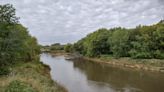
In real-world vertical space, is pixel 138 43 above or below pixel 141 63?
above

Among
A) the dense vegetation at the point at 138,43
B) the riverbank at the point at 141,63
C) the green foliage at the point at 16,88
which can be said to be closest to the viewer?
the green foliage at the point at 16,88

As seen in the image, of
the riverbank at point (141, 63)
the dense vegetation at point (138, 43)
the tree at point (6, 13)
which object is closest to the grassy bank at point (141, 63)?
the riverbank at point (141, 63)

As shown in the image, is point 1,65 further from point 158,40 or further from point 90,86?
point 158,40

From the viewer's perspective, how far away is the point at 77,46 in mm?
99250

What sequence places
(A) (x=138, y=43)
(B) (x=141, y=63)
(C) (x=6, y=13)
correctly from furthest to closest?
1. (A) (x=138, y=43)
2. (B) (x=141, y=63)
3. (C) (x=6, y=13)

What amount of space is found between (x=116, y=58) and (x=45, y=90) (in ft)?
138

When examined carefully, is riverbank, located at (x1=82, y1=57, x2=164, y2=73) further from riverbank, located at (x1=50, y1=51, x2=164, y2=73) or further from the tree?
the tree

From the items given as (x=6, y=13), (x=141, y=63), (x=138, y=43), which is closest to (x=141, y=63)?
(x=141, y=63)

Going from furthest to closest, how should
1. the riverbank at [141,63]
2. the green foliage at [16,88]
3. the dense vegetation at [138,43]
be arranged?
the dense vegetation at [138,43] → the riverbank at [141,63] → the green foliage at [16,88]

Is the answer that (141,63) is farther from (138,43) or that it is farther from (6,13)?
(6,13)

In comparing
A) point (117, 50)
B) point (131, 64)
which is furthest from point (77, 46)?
point (131, 64)

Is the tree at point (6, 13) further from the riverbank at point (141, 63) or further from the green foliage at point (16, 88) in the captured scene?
the riverbank at point (141, 63)

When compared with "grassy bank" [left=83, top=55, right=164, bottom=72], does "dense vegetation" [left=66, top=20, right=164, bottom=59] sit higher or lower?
higher

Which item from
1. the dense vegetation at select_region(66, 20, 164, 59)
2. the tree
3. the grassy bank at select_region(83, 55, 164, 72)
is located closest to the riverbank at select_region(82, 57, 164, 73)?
the grassy bank at select_region(83, 55, 164, 72)
